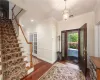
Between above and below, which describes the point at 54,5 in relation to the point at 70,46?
above

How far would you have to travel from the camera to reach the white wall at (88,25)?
305 cm

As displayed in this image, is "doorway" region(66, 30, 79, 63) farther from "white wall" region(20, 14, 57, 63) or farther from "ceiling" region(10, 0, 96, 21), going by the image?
"ceiling" region(10, 0, 96, 21)

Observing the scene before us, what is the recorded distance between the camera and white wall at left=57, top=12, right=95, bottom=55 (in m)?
3.05

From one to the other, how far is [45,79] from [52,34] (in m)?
2.45

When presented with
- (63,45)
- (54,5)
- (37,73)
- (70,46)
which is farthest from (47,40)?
(54,5)

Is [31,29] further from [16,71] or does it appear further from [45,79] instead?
[45,79]

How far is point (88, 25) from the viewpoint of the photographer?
10.3 ft

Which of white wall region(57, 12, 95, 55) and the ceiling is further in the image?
white wall region(57, 12, 95, 55)

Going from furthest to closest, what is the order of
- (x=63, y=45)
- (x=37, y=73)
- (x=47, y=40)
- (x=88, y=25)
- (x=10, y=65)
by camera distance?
1. (x=63, y=45)
2. (x=47, y=40)
3. (x=88, y=25)
4. (x=37, y=73)
5. (x=10, y=65)

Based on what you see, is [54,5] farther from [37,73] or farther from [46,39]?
[37,73]

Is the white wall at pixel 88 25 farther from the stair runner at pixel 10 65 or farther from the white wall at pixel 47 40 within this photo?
the stair runner at pixel 10 65

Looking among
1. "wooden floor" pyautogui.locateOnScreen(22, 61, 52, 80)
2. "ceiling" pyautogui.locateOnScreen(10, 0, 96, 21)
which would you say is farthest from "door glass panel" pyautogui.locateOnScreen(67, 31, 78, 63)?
"wooden floor" pyautogui.locateOnScreen(22, 61, 52, 80)

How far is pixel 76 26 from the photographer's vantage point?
369cm

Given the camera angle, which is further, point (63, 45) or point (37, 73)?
point (63, 45)
